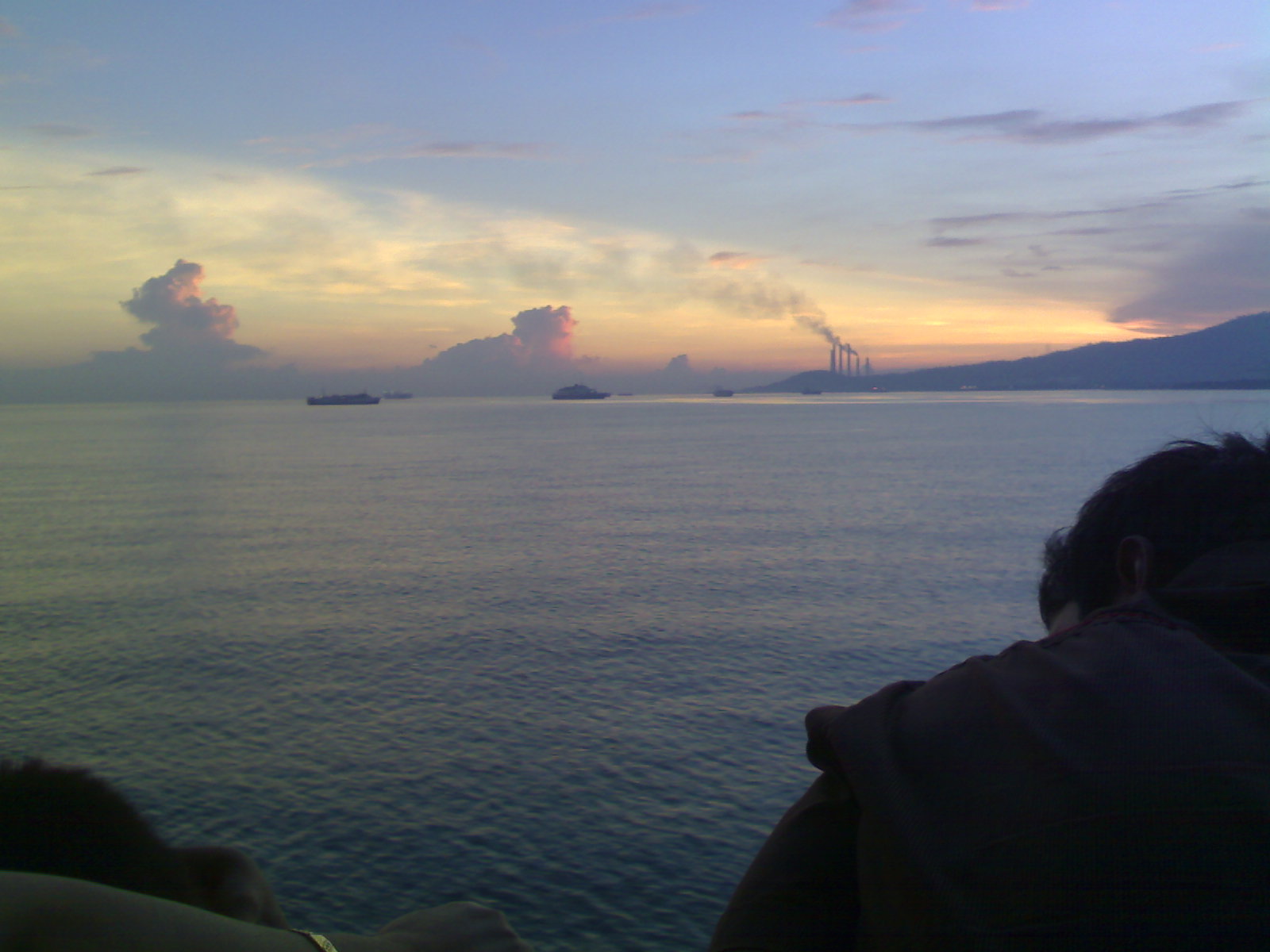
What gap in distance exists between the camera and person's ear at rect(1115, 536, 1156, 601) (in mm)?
1313

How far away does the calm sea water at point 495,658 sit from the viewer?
30.0ft

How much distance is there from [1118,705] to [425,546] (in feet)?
92.2

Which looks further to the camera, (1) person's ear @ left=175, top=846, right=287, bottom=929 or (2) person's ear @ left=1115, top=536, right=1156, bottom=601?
(2) person's ear @ left=1115, top=536, right=1156, bottom=601

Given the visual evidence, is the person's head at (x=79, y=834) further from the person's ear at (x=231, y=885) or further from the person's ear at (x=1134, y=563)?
the person's ear at (x=1134, y=563)

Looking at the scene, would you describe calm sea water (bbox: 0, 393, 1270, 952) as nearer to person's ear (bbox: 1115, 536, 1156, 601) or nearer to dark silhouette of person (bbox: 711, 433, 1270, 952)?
dark silhouette of person (bbox: 711, 433, 1270, 952)

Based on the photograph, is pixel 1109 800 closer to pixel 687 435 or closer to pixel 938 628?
pixel 938 628

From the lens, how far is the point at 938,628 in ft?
60.4

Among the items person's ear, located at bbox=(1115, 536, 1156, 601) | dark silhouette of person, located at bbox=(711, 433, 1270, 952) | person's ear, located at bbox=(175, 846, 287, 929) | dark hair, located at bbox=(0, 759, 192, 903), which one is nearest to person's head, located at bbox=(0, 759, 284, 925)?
dark hair, located at bbox=(0, 759, 192, 903)

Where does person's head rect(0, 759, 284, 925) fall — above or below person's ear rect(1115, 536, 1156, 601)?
below

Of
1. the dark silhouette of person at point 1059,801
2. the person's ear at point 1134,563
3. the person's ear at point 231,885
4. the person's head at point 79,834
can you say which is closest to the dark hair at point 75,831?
the person's head at point 79,834

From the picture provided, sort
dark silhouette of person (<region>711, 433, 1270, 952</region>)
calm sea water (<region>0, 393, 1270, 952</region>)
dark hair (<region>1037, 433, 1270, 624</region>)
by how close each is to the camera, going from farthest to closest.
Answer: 1. calm sea water (<region>0, 393, 1270, 952</region>)
2. dark hair (<region>1037, 433, 1270, 624</region>)
3. dark silhouette of person (<region>711, 433, 1270, 952</region>)

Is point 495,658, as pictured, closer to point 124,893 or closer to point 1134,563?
point 1134,563

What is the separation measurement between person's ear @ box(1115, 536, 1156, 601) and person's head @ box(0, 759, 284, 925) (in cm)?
131

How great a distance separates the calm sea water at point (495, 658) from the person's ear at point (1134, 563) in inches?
52.2
